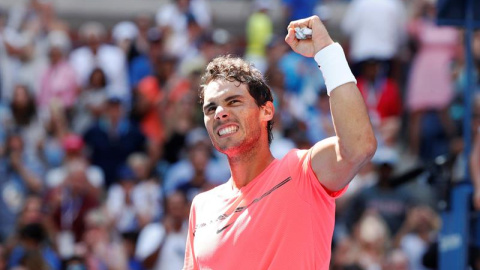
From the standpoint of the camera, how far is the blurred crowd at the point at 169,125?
9.47 m

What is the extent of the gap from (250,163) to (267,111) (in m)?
0.25

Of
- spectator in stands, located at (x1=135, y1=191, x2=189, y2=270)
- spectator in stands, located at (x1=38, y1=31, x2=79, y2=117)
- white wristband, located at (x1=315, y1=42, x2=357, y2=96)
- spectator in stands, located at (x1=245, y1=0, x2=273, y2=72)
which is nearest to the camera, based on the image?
white wristband, located at (x1=315, y1=42, x2=357, y2=96)

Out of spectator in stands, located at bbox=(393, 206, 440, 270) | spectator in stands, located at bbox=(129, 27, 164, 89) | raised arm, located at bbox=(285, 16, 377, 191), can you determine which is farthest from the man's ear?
spectator in stands, located at bbox=(129, 27, 164, 89)

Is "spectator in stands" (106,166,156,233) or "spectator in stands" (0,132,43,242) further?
"spectator in stands" (0,132,43,242)

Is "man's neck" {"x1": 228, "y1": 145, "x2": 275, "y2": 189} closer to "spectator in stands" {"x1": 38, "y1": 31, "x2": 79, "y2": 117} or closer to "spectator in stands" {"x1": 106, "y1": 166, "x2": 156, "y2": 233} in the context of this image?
"spectator in stands" {"x1": 106, "y1": 166, "x2": 156, "y2": 233}

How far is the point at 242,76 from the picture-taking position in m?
4.21

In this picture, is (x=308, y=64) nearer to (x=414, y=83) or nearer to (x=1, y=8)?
(x=414, y=83)

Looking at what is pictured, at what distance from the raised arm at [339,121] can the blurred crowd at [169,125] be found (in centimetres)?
463

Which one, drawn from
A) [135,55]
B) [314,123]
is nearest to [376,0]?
[314,123]

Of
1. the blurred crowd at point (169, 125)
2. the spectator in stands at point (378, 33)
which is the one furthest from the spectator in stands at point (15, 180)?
the spectator in stands at point (378, 33)

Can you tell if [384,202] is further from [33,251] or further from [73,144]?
[33,251]

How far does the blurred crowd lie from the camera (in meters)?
9.47

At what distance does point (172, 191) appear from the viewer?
10.1 meters

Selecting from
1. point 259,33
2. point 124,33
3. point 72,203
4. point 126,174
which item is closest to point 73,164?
point 72,203
